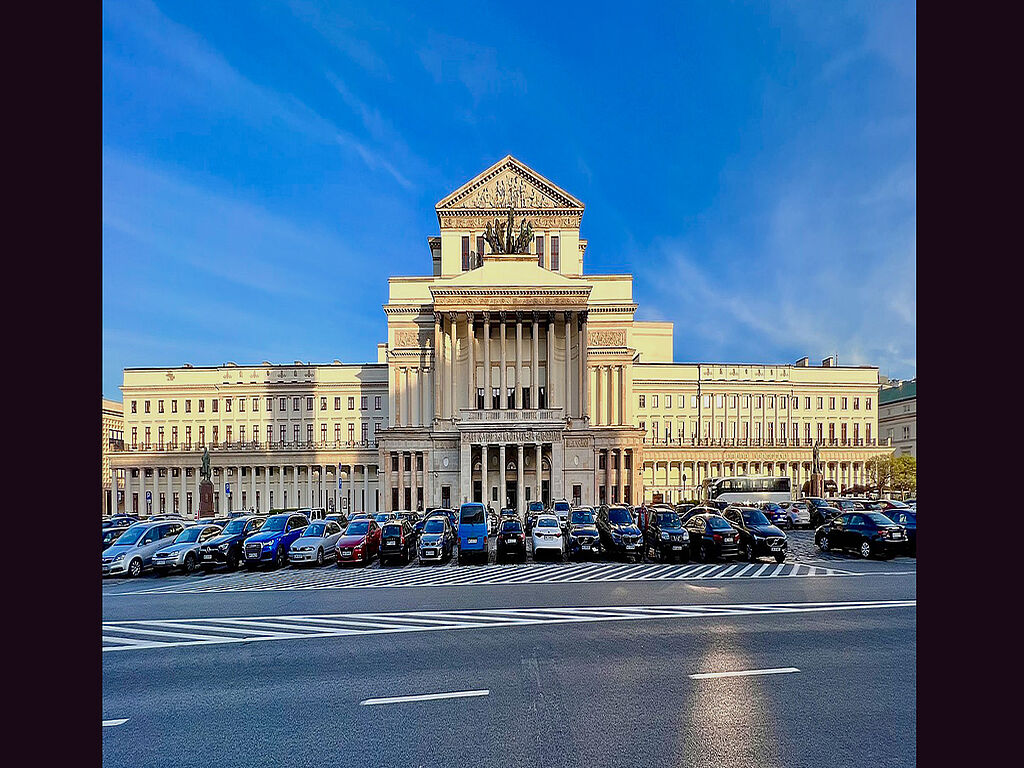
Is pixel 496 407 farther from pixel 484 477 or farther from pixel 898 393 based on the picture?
pixel 898 393

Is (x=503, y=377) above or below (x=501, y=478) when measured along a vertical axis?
above

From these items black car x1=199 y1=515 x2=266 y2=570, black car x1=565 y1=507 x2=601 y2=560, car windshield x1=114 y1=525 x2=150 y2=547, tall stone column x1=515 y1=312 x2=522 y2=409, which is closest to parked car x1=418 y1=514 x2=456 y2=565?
black car x1=565 y1=507 x2=601 y2=560

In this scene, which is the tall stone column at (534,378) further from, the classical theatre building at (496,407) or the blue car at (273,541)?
the blue car at (273,541)

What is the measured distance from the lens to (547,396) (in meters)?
63.3

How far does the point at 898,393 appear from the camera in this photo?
98.1 meters

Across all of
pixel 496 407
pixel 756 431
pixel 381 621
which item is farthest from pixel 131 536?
pixel 756 431

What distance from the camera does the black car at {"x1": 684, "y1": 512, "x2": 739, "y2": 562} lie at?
23.1 metres

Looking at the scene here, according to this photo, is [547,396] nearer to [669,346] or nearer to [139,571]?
[669,346]

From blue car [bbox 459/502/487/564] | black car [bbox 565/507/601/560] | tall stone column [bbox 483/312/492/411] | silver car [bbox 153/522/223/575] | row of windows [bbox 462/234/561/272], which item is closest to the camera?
silver car [bbox 153/522/223/575]

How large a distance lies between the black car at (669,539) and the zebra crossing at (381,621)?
9.09m

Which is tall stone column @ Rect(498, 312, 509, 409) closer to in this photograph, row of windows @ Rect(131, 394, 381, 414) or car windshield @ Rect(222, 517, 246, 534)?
row of windows @ Rect(131, 394, 381, 414)

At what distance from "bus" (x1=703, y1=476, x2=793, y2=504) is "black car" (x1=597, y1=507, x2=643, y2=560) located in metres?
26.9

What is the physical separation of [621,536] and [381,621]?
13.6 metres
